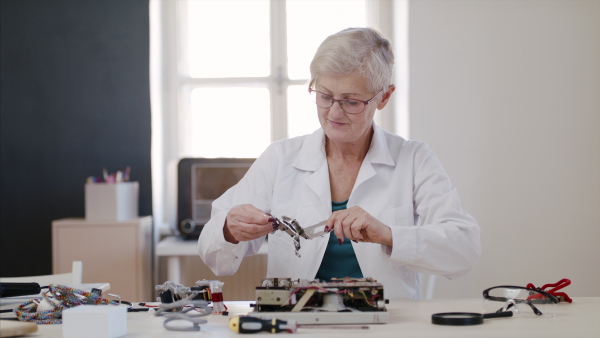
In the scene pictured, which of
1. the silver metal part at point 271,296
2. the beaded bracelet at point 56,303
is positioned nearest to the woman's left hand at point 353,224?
the silver metal part at point 271,296

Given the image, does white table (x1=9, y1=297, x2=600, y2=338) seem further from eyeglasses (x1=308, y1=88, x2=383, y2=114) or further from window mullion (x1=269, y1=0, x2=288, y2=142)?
window mullion (x1=269, y1=0, x2=288, y2=142)

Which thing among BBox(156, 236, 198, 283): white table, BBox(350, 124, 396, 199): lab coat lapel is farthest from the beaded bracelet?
BBox(156, 236, 198, 283): white table

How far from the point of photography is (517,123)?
373cm

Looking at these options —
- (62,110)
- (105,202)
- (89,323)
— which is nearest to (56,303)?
(89,323)

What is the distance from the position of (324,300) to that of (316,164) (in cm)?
77

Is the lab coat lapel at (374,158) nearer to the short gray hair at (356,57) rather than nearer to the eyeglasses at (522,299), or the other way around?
the short gray hair at (356,57)

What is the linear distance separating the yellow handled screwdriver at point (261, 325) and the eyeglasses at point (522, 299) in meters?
0.49

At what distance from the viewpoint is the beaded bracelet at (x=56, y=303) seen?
1.52 m

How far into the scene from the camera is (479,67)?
3729 millimetres

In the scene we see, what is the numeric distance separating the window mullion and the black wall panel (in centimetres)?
74

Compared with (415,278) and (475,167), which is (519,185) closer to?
(475,167)

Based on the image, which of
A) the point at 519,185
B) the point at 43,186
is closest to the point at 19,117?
the point at 43,186

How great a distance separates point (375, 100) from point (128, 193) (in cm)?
198

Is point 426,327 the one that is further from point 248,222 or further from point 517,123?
point 517,123
